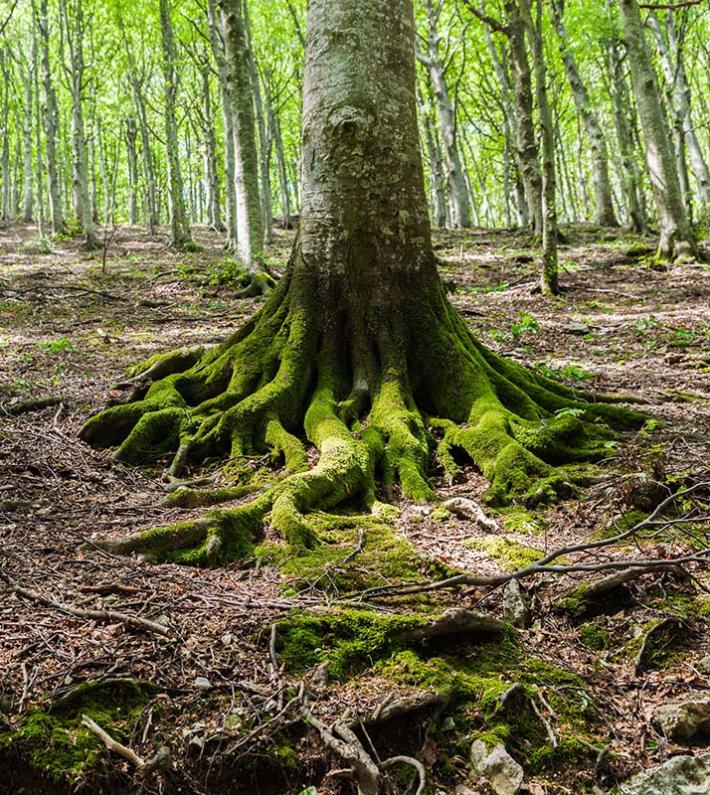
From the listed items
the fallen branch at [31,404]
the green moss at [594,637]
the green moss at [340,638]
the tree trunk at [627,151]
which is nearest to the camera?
the green moss at [340,638]

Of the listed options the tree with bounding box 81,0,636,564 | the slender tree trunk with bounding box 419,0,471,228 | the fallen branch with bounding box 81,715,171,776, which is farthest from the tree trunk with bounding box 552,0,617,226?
the fallen branch with bounding box 81,715,171,776

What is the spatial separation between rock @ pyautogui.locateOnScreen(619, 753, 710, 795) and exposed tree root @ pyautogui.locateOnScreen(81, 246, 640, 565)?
2034 millimetres

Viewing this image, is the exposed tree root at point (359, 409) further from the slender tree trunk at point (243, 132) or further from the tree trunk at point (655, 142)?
the tree trunk at point (655, 142)

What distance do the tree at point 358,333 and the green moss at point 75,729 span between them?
261 centimetres

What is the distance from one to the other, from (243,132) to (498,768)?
40.0 feet

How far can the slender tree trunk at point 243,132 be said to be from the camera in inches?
473

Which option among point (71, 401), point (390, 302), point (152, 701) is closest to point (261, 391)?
point (390, 302)

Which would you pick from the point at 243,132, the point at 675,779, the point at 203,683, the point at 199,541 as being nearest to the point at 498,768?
the point at 675,779

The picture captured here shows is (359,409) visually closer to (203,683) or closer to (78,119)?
(203,683)

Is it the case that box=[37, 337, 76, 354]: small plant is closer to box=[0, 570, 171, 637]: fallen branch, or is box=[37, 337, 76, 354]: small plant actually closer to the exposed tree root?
the exposed tree root

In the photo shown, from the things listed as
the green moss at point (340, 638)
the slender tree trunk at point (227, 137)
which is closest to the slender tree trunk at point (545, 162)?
the green moss at point (340, 638)

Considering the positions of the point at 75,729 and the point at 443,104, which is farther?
the point at 443,104

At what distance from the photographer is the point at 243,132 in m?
12.0

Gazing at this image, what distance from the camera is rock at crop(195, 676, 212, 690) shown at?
7.32 feet
